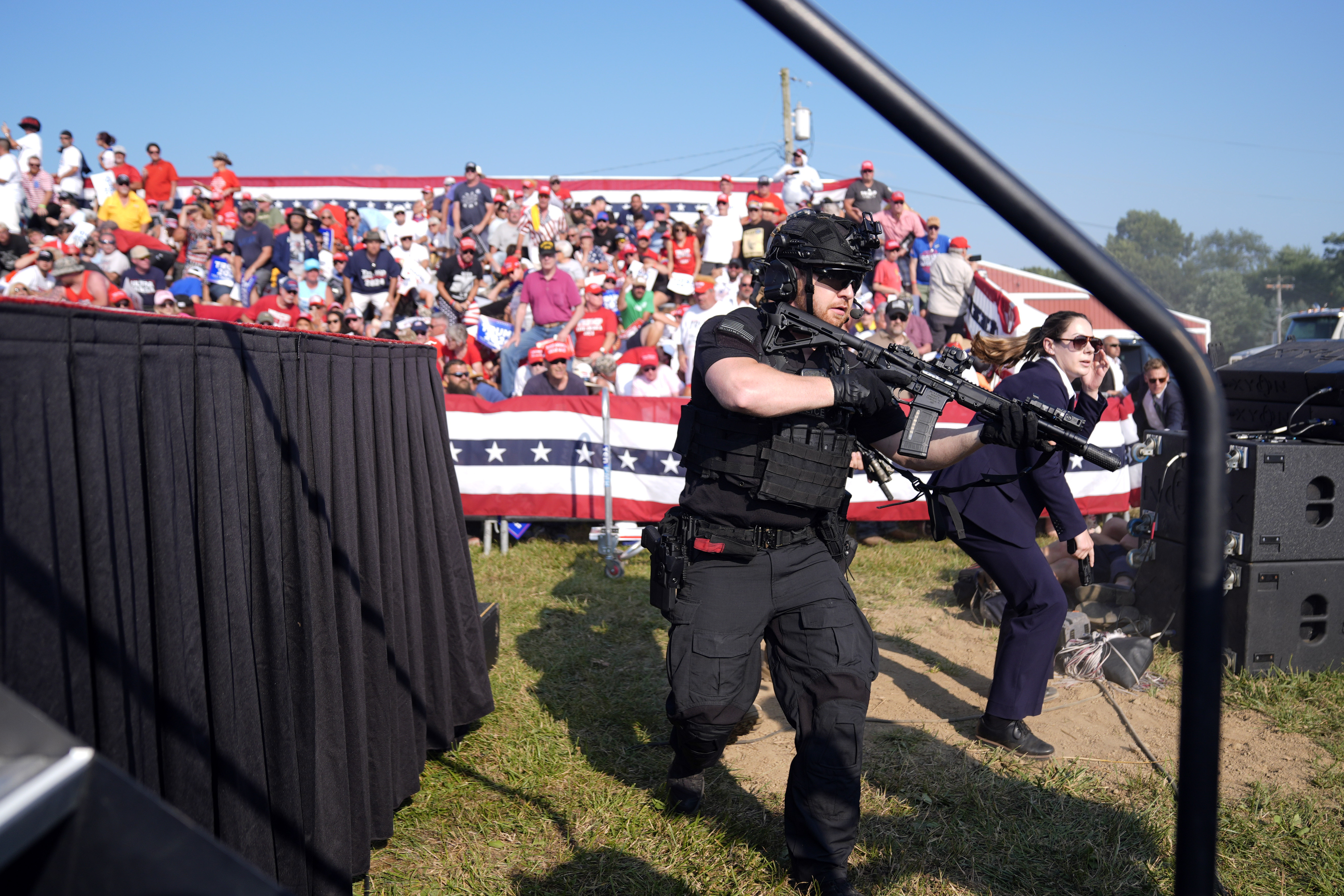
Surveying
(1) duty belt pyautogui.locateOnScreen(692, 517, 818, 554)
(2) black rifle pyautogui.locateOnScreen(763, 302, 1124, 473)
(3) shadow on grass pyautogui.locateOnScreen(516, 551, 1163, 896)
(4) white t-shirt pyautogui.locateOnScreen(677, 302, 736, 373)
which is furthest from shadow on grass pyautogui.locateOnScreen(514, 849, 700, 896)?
(4) white t-shirt pyautogui.locateOnScreen(677, 302, 736, 373)

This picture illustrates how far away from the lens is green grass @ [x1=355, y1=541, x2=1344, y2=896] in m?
3.35

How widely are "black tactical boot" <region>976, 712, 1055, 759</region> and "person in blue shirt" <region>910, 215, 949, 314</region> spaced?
401 inches

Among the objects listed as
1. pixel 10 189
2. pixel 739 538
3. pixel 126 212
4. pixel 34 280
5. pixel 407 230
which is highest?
pixel 10 189

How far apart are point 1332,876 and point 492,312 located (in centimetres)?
1249

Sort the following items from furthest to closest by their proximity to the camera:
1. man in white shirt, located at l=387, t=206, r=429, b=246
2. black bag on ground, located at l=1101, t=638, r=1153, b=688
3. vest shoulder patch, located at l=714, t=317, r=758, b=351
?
man in white shirt, located at l=387, t=206, r=429, b=246 → black bag on ground, located at l=1101, t=638, r=1153, b=688 → vest shoulder patch, located at l=714, t=317, r=758, b=351

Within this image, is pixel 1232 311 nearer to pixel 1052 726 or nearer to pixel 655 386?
pixel 655 386

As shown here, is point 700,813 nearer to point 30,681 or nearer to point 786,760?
point 786,760

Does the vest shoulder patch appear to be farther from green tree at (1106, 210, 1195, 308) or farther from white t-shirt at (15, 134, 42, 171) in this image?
green tree at (1106, 210, 1195, 308)

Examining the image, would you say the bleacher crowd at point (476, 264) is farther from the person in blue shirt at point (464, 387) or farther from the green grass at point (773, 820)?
the green grass at point (773, 820)

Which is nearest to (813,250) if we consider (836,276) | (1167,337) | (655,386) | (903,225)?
(836,276)

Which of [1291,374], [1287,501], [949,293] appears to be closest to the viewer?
[1287,501]

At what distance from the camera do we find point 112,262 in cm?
1436

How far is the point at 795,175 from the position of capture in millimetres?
16547

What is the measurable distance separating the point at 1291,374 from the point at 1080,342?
2.57m
